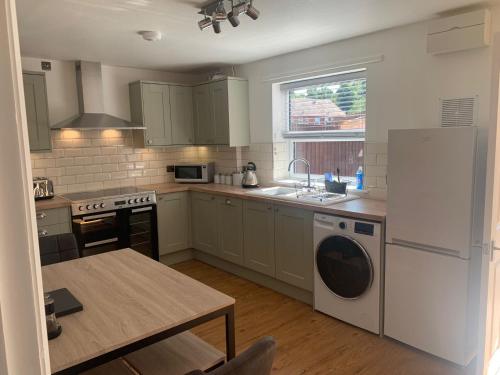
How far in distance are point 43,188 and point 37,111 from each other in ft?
2.50

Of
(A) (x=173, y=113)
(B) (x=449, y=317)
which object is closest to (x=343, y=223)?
(B) (x=449, y=317)

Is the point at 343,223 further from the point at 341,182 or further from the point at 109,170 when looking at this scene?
the point at 109,170

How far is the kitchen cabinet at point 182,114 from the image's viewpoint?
15.4 ft

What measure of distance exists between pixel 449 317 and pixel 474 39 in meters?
1.84

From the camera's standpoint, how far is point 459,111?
2.75m

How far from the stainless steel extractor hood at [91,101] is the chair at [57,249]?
182 centimetres

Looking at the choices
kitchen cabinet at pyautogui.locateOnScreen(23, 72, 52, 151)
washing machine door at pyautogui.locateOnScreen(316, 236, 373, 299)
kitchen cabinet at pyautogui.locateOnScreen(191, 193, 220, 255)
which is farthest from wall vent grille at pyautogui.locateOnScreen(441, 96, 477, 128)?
kitchen cabinet at pyautogui.locateOnScreen(23, 72, 52, 151)

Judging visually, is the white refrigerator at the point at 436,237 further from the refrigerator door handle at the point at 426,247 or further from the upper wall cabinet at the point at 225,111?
the upper wall cabinet at the point at 225,111

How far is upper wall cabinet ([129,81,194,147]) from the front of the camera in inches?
174

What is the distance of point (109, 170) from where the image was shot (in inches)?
175

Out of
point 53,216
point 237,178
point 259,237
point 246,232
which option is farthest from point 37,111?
point 259,237

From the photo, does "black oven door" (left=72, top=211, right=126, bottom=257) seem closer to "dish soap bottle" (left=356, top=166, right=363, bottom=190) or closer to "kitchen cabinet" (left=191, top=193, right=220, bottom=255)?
"kitchen cabinet" (left=191, top=193, right=220, bottom=255)

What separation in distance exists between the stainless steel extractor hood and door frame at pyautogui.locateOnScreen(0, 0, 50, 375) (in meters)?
3.75

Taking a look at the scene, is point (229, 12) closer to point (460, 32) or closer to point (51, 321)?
point (460, 32)
